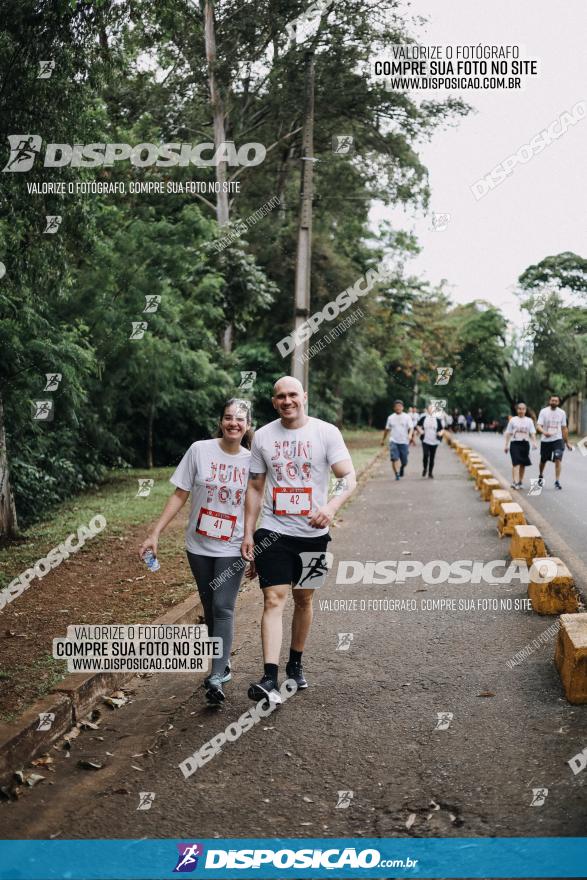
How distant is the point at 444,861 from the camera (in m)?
3.32

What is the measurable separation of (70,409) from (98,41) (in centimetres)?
481

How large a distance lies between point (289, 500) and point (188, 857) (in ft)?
7.13

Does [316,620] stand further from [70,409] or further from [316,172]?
[316,172]

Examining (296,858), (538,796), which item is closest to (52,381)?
(296,858)

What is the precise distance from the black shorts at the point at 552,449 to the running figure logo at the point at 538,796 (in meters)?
12.9

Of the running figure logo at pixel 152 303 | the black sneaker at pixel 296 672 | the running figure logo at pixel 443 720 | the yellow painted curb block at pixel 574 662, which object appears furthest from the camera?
the running figure logo at pixel 152 303

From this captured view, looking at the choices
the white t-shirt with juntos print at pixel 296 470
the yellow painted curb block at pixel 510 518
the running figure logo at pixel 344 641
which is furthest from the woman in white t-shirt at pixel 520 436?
the white t-shirt with juntos print at pixel 296 470

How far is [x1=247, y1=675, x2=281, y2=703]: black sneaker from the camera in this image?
4.96 m

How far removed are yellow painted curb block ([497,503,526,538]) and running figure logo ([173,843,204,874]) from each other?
25.3 ft

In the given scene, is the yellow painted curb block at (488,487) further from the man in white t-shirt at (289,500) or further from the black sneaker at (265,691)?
the black sneaker at (265,691)

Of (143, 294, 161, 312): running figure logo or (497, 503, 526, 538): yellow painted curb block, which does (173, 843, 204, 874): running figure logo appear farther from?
(143, 294, 161, 312): running figure logo

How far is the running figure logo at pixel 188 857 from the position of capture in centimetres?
335

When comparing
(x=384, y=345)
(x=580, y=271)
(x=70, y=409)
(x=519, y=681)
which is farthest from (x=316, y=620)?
(x=580, y=271)

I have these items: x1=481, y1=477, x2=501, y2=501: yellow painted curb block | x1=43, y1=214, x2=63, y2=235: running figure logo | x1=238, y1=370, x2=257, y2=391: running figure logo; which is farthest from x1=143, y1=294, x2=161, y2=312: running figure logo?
x1=481, y1=477, x2=501, y2=501: yellow painted curb block
